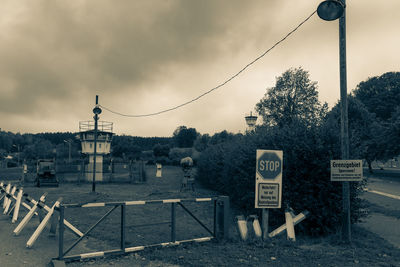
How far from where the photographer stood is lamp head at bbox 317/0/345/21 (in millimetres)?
7230

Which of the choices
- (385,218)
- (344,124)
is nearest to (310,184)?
(344,124)

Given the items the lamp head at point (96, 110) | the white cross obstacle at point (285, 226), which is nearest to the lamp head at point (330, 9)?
the white cross obstacle at point (285, 226)

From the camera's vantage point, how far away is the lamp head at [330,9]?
7.23 meters

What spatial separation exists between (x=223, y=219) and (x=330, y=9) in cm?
515

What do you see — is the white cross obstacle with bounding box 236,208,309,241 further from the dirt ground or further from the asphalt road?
the asphalt road

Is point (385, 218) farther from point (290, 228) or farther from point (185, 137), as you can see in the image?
point (185, 137)

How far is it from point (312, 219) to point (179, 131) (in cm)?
12882

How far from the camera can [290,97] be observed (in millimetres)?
49250

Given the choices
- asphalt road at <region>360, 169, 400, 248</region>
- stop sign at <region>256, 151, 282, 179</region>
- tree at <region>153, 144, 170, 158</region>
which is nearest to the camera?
stop sign at <region>256, 151, 282, 179</region>

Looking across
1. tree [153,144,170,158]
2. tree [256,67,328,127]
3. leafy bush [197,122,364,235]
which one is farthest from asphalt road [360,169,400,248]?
tree [153,144,170,158]

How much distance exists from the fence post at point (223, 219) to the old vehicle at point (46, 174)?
895 inches

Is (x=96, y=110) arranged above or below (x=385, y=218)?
above

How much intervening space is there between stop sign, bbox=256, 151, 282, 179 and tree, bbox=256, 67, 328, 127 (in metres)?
40.8

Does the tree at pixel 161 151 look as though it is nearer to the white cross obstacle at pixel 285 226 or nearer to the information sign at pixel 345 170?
the white cross obstacle at pixel 285 226
